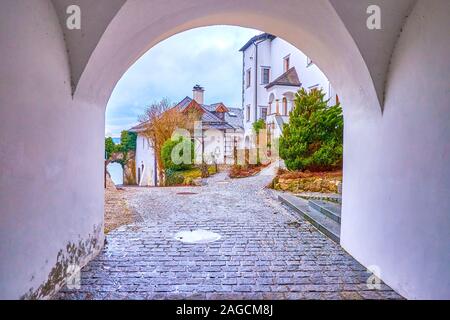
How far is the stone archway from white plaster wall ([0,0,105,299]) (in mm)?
12

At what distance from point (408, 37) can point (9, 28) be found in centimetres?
348

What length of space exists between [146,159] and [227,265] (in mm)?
17446

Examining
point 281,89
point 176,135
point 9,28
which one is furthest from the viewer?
point 281,89

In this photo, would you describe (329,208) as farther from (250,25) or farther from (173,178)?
(173,178)

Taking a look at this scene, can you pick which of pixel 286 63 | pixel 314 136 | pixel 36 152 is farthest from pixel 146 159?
pixel 36 152

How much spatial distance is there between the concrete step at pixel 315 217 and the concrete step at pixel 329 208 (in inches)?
2.5

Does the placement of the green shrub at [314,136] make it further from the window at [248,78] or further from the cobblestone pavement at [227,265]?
the window at [248,78]

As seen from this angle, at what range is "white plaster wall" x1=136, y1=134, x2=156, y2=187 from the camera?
1961 cm

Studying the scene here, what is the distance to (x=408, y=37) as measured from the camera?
3191 mm

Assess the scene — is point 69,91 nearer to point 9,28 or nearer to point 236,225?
point 9,28

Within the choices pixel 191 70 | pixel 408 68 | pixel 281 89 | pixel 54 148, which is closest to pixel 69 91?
pixel 54 148

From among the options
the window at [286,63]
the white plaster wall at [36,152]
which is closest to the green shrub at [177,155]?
the window at [286,63]
